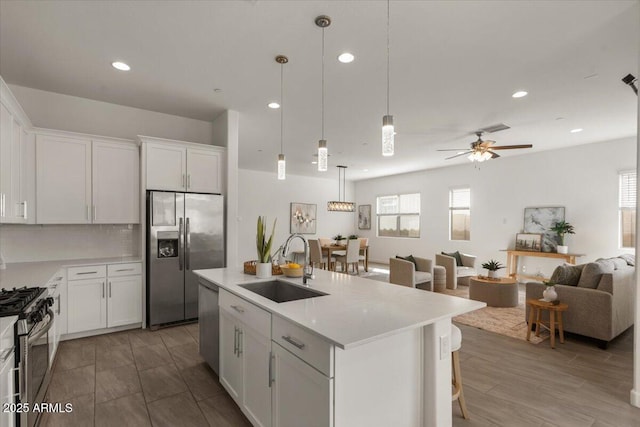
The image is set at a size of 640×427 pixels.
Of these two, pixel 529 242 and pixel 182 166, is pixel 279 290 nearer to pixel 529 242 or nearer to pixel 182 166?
pixel 182 166

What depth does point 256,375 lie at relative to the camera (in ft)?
6.28

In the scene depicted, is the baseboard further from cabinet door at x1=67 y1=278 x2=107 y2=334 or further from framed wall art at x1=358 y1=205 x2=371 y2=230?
framed wall art at x1=358 y1=205 x2=371 y2=230

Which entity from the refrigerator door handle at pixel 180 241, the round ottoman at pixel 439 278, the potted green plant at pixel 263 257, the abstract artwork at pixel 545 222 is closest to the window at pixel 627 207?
the abstract artwork at pixel 545 222

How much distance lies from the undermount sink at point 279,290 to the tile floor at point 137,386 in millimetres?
831

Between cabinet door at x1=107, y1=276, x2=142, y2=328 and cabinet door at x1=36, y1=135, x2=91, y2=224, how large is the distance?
84 cm

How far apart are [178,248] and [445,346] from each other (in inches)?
133

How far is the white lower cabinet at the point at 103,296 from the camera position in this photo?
349 centimetres

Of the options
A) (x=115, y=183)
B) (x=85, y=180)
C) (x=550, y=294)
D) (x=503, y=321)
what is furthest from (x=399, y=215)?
(x=85, y=180)

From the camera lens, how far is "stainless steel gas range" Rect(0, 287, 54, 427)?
167 cm

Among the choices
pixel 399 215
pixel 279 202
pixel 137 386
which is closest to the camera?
pixel 137 386

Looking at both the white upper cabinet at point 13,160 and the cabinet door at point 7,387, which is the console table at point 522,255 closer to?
the cabinet door at point 7,387

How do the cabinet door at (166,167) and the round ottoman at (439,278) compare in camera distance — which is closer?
the cabinet door at (166,167)

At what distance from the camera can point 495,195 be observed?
736cm

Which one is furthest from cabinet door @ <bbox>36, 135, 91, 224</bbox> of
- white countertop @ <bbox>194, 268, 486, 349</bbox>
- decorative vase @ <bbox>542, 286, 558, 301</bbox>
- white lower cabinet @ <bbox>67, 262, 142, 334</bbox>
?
decorative vase @ <bbox>542, 286, 558, 301</bbox>
